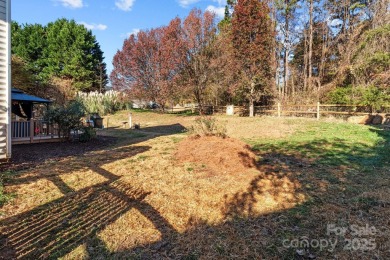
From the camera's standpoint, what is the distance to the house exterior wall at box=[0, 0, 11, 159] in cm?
509

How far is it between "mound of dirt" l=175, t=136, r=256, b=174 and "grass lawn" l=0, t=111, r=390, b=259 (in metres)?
0.13

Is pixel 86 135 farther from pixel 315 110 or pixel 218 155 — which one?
pixel 315 110

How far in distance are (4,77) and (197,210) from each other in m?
5.21

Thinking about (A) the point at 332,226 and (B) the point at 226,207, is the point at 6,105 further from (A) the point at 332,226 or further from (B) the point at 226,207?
(A) the point at 332,226

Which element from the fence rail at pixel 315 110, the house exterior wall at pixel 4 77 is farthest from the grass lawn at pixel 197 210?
the fence rail at pixel 315 110

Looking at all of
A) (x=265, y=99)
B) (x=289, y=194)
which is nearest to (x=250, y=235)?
(x=289, y=194)

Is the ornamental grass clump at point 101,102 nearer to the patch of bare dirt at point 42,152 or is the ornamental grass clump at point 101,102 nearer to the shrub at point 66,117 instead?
the shrub at point 66,117

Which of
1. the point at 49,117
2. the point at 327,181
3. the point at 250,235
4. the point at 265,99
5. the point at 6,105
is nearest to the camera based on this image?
the point at 250,235

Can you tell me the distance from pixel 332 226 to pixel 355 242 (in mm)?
284

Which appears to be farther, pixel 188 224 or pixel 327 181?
pixel 327 181

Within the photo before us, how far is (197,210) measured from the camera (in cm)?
310

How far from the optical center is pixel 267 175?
425cm

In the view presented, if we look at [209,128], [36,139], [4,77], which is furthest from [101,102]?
[209,128]

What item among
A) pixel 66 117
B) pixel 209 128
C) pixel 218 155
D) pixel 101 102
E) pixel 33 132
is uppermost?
pixel 101 102
